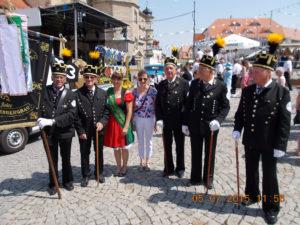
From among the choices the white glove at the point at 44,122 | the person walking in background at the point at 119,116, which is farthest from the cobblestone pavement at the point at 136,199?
the white glove at the point at 44,122

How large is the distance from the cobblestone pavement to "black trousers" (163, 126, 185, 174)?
0.20 m

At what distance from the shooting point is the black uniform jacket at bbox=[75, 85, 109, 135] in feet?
16.3

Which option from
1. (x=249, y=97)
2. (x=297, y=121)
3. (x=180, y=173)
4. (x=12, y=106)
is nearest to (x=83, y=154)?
(x=180, y=173)

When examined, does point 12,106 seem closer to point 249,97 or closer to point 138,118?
point 138,118

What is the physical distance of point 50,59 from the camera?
6699 mm

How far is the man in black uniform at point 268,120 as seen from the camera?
3.68 m

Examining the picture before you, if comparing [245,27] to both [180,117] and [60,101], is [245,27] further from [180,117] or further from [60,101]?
[60,101]

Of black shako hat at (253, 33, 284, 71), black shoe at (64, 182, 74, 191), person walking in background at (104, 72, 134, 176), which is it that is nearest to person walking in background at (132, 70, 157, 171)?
person walking in background at (104, 72, 134, 176)

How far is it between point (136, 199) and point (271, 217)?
1840 mm

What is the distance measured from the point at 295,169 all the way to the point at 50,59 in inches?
205

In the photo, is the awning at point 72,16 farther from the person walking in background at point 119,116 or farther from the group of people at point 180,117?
the group of people at point 180,117

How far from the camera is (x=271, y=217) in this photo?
12.5ft

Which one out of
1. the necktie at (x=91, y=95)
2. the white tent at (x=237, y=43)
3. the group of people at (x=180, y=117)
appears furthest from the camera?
the white tent at (x=237, y=43)

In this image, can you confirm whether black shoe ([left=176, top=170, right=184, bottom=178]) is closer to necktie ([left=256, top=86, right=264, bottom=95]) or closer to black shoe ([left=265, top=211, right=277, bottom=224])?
black shoe ([left=265, top=211, right=277, bottom=224])
